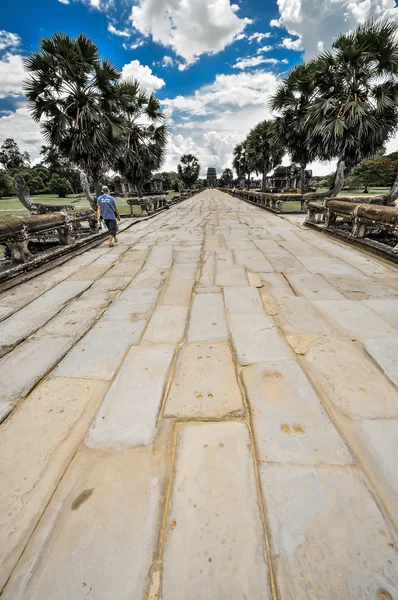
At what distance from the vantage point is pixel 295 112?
43.5 feet

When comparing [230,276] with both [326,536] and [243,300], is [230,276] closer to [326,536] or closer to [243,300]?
[243,300]

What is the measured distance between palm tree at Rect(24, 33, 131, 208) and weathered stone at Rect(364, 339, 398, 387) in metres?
10.9

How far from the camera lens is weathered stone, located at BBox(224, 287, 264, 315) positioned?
262 centimetres

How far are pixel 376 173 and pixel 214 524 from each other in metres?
46.1

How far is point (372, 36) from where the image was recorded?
27.3ft

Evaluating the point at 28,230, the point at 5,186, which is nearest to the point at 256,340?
the point at 28,230

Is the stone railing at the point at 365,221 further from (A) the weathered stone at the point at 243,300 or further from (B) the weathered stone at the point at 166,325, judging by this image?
(B) the weathered stone at the point at 166,325

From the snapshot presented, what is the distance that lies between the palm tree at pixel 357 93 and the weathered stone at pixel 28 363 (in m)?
11.0

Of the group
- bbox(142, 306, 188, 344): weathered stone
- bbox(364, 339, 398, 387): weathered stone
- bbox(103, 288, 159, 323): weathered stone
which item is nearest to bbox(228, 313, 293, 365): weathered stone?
bbox(142, 306, 188, 344): weathered stone

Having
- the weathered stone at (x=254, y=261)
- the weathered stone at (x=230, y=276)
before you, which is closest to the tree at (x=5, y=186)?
the weathered stone at (x=254, y=261)

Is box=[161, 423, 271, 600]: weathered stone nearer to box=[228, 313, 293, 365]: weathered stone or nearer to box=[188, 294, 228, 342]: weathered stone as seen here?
box=[228, 313, 293, 365]: weathered stone

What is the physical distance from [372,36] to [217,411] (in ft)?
43.1

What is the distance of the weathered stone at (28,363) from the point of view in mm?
1657

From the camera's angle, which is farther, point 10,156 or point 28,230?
point 10,156
